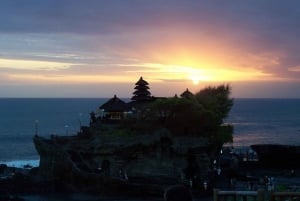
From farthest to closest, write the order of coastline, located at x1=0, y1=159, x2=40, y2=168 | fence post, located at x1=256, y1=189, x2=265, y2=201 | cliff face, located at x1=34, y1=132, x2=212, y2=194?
coastline, located at x1=0, y1=159, x2=40, y2=168, cliff face, located at x1=34, y1=132, x2=212, y2=194, fence post, located at x1=256, y1=189, x2=265, y2=201

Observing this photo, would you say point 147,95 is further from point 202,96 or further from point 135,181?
point 135,181

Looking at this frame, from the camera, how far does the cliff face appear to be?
46.0 metres

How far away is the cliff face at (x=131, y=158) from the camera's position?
1812 inches

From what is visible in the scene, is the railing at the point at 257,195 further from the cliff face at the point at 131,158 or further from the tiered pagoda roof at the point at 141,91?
the tiered pagoda roof at the point at 141,91

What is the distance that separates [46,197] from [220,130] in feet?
64.9

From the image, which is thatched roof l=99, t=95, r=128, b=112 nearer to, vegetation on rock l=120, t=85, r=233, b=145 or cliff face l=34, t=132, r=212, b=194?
vegetation on rock l=120, t=85, r=233, b=145

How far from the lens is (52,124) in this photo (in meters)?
160

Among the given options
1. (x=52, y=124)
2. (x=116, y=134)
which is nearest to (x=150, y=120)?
(x=116, y=134)

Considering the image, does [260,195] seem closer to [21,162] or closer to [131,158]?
[131,158]

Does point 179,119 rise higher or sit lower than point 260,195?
higher

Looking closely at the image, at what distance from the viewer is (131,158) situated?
154 feet

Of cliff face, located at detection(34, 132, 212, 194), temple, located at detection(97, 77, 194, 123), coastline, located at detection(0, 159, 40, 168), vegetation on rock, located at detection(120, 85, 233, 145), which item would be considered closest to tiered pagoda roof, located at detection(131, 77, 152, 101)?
temple, located at detection(97, 77, 194, 123)

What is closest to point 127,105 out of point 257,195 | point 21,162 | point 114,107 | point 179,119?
point 114,107

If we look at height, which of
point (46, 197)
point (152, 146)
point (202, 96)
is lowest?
point (46, 197)
